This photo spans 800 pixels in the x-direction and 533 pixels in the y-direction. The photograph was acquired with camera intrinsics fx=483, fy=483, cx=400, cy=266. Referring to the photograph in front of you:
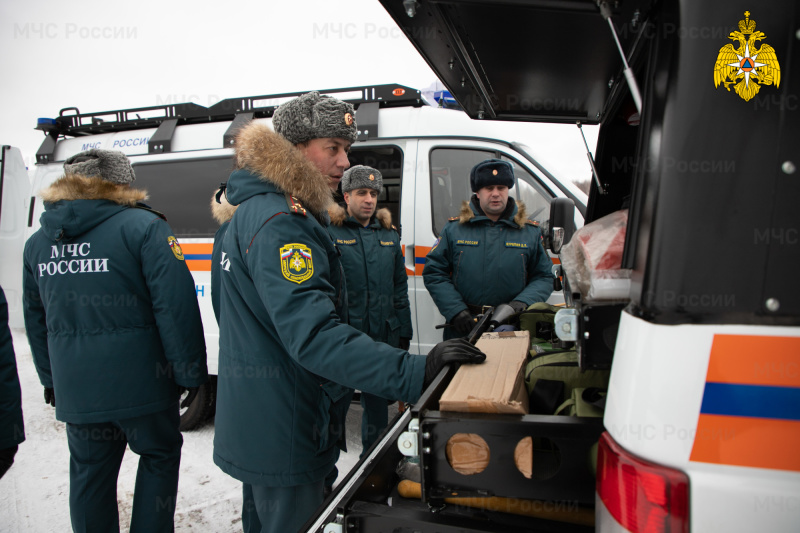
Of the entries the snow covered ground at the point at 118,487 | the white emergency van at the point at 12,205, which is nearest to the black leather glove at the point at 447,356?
the snow covered ground at the point at 118,487

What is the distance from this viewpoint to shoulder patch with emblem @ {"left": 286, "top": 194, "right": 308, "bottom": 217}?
58.4 inches

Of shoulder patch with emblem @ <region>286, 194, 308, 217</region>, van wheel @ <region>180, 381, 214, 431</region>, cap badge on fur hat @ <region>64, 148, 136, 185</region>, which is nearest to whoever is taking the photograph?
shoulder patch with emblem @ <region>286, 194, 308, 217</region>

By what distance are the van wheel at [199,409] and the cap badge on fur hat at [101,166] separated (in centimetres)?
208

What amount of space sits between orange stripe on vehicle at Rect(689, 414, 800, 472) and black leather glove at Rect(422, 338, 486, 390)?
61 centimetres

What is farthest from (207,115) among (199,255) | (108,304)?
(108,304)

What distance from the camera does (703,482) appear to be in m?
0.83

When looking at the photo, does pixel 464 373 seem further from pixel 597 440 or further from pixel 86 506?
pixel 86 506

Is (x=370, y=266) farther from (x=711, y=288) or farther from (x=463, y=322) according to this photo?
(x=711, y=288)

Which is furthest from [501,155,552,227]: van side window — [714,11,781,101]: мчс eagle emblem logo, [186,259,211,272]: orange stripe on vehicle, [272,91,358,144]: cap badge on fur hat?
[714,11,781,101]: мчс eagle emblem logo

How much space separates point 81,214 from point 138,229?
0.79 feet

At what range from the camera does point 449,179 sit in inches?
142

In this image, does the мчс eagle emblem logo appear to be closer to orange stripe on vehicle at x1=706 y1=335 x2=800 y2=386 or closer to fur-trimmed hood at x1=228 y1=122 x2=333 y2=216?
orange stripe on vehicle at x1=706 y1=335 x2=800 y2=386

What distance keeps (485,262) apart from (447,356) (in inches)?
76.7

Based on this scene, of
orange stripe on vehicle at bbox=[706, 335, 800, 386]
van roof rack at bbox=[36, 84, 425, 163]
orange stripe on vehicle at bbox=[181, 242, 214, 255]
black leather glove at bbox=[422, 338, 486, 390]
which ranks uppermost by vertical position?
van roof rack at bbox=[36, 84, 425, 163]
